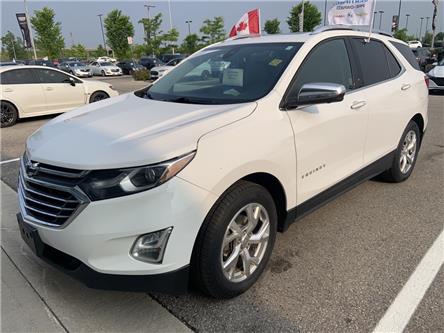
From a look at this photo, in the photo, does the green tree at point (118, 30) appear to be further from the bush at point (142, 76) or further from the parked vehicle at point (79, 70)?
the bush at point (142, 76)

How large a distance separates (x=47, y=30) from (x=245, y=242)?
162 ft

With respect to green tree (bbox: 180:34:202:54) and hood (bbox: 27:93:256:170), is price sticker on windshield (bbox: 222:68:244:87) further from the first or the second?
green tree (bbox: 180:34:202:54)

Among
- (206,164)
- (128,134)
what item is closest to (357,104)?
(206,164)

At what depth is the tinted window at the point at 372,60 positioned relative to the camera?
383cm

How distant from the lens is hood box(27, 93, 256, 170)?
2.20 metres

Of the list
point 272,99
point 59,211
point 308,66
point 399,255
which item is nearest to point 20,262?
point 59,211

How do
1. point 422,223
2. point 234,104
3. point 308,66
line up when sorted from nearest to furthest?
point 234,104
point 308,66
point 422,223

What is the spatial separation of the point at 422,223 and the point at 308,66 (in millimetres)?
1942

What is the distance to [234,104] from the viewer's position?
281 centimetres

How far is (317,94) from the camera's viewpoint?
9.04ft

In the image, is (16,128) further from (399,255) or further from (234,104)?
(399,255)

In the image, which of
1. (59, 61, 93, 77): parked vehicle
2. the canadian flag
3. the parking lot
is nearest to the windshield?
the parking lot

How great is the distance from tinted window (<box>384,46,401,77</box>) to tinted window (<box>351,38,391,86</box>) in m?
0.07

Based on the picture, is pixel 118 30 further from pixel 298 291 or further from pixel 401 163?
pixel 298 291
